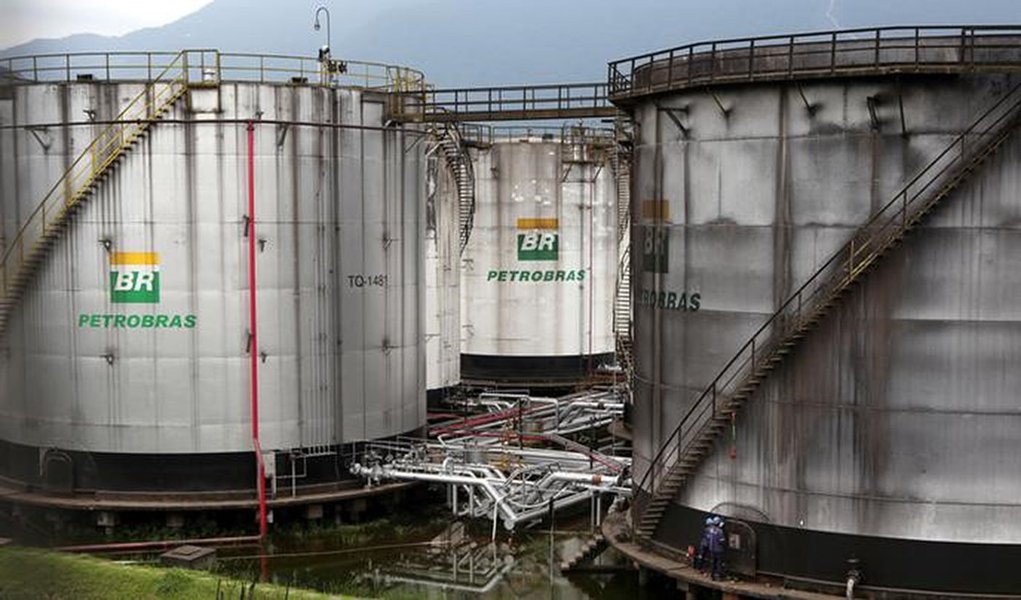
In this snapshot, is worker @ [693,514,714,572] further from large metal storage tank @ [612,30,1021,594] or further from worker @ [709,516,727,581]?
large metal storage tank @ [612,30,1021,594]

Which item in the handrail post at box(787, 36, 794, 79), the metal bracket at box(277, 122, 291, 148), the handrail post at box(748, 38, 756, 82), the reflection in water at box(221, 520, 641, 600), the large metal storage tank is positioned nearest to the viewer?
the large metal storage tank

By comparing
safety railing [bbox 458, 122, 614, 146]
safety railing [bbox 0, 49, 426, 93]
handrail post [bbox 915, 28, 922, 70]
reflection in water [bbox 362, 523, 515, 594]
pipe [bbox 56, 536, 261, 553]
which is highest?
safety railing [bbox 458, 122, 614, 146]

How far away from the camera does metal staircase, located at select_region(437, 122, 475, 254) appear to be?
116 feet

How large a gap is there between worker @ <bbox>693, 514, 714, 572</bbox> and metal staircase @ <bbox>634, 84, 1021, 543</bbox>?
1.05m

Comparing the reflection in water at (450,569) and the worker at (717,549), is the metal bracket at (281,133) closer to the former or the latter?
the reflection in water at (450,569)

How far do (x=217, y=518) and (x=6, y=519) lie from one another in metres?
21.4

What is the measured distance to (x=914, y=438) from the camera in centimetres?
1811

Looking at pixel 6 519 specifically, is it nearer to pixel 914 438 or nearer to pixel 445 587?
pixel 914 438

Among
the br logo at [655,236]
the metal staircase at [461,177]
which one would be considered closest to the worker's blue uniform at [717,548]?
the br logo at [655,236]

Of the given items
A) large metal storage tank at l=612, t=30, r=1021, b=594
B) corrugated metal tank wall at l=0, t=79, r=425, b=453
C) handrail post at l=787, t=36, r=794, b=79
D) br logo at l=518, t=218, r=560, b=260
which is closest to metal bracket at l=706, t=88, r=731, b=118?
large metal storage tank at l=612, t=30, r=1021, b=594

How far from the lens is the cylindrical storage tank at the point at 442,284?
37.6 metres

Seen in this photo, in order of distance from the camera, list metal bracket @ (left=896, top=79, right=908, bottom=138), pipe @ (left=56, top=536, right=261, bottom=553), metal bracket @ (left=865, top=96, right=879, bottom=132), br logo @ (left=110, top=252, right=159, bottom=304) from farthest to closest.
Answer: br logo @ (left=110, top=252, right=159, bottom=304)
pipe @ (left=56, top=536, right=261, bottom=553)
metal bracket @ (left=865, top=96, right=879, bottom=132)
metal bracket @ (left=896, top=79, right=908, bottom=138)

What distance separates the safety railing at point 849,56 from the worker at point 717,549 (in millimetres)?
7503

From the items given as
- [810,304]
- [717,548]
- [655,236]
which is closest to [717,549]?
[717,548]
